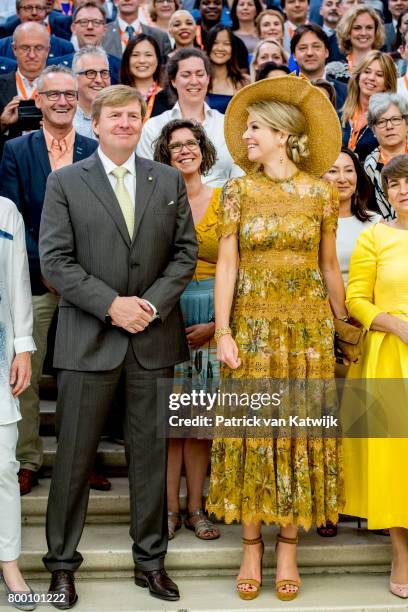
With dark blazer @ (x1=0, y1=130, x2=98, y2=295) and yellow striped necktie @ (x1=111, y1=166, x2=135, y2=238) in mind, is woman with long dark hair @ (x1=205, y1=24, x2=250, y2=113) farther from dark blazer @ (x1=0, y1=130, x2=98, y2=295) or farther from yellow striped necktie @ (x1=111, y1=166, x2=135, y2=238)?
yellow striped necktie @ (x1=111, y1=166, x2=135, y2=238)

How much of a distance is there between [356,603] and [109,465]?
1.62 metres

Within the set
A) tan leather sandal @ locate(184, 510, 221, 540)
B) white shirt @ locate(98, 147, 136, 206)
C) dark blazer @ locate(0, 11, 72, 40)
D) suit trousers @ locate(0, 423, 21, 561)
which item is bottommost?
tan leather sandal @ locate(184, 510, 221, 540)

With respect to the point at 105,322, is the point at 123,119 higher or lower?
higher

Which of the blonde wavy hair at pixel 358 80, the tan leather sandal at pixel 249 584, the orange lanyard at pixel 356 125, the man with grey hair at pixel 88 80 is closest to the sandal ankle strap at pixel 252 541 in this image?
the tan leather sandal at pixel 249 584

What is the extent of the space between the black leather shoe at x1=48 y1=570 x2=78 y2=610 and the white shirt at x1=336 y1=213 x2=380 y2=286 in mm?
2027

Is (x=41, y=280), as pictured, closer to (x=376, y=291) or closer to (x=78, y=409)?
(x=78, y=409)

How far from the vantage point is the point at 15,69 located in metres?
6.92

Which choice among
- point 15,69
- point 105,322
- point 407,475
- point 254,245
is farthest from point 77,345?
point 15,69

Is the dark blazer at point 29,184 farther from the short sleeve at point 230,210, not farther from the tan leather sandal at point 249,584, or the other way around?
the tan leather sandal at point 249,584

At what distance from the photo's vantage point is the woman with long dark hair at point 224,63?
7.27 metres

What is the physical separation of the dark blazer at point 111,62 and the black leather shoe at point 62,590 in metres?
4.32

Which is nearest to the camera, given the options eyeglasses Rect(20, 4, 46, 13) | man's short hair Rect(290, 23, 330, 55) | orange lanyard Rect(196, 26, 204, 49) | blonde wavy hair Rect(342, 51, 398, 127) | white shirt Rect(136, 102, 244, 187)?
white shirt Rect(136, 102, 244, 187)

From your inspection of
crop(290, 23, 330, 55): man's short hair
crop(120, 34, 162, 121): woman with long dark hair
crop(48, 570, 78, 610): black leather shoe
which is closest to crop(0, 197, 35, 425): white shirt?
crop(48, 570, 78, 610): black leather shoe

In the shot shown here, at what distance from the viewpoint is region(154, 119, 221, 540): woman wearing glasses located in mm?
4656
